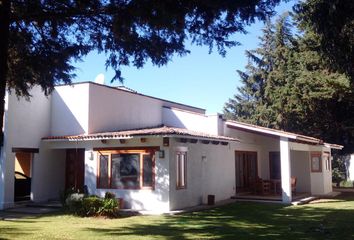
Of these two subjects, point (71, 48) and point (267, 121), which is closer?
Result: point (71, 48)

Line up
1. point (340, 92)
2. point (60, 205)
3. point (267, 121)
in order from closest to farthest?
point (60, 205), point (340, 92), point (267, 121)

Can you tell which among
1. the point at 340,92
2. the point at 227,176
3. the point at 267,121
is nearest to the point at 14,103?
the point at 227,176

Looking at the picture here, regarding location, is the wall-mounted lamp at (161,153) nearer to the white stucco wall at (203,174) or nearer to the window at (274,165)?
the white stucco wall at (203,174)

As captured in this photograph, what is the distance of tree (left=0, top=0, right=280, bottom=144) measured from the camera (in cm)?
953

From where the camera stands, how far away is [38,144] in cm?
2033

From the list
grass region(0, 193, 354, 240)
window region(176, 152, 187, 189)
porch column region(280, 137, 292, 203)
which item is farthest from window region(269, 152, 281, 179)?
window region(176, 152, 187, 189)

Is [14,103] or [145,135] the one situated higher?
[14,103]

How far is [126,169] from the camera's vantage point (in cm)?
1828

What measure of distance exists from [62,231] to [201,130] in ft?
36.4

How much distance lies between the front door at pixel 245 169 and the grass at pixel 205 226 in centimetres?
646

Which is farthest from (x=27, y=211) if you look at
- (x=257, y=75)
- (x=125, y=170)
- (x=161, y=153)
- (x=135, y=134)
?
(x=257, y=75)

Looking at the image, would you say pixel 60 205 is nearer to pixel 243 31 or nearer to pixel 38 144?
pixel 38 144

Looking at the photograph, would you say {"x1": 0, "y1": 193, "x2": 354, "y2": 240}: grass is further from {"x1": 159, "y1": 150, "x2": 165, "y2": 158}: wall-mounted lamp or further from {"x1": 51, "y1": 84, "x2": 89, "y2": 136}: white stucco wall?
{"x1": 51, "y1": 84, "x2": 89, "y2": 136}: white stucco wall

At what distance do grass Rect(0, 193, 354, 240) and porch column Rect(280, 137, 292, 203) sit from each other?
2.75 m
